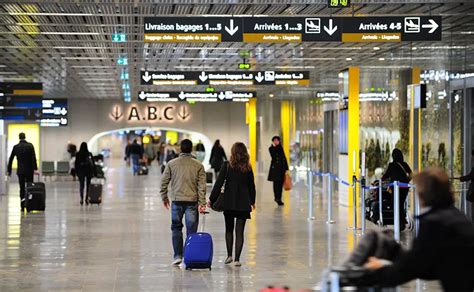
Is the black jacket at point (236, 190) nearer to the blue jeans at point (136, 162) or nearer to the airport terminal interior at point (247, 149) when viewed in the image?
the airport terminal interior at point (247, 149)

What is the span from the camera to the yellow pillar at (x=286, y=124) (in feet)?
147

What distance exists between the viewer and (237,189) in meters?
12.4

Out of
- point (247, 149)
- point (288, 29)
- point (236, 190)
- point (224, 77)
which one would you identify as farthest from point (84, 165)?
point (236, 190)

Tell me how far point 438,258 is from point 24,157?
703 inches

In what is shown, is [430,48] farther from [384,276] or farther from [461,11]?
[384,276]

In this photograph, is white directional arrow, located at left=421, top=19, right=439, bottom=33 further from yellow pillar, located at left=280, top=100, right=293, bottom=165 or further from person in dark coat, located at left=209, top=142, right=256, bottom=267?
yellow pillar, located at left=280, top=100, right=293, bottom=165

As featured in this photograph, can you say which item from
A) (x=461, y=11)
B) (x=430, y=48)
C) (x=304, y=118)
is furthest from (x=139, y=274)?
(x=304, y=118)

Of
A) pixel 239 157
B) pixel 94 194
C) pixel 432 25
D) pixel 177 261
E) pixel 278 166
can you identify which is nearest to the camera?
pixel 239 157

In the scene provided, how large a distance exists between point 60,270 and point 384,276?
7.32 m

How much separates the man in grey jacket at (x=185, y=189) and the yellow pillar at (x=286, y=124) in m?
32.2

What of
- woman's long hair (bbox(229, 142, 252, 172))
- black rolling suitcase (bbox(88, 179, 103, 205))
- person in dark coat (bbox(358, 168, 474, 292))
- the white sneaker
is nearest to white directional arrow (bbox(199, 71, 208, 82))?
black rolling suitcase (bbox(88, 179, 103, 205))

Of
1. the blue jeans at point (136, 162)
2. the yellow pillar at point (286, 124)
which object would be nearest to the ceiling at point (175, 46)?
the yellow pillar at point (286, 124)

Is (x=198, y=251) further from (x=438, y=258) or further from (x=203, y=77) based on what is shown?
(x=203, y=77)

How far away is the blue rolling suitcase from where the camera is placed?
12.1 metres
